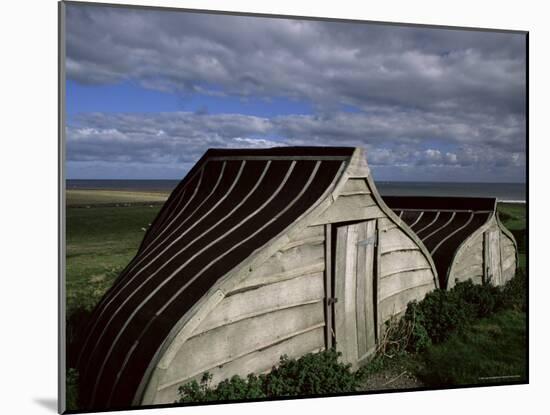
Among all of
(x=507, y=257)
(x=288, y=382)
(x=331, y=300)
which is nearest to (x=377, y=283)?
(x=331, y=300)

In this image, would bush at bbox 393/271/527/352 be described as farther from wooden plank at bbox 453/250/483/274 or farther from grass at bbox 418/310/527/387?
wooden plank at bbox 453/250/483/274

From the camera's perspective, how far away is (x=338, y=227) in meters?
6.98

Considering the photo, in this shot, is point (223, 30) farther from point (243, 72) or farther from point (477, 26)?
point (477, 26)

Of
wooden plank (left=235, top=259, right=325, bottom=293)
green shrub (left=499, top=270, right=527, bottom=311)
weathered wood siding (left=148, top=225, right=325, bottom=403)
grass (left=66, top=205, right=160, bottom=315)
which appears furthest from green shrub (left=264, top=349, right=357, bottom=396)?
green shrub (left=499, top=270, right=527, bottom=311)

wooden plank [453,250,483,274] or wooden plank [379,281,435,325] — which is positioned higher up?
wooden plank [453,250,483,274]

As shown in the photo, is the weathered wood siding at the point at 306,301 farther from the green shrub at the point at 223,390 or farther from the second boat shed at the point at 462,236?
the second boat shed at the point at 462,236

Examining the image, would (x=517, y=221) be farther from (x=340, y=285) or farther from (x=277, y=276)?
(x=277, y=276)

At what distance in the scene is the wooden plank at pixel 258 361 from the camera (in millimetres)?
5625

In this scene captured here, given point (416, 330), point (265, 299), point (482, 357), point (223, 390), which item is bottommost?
point (482, 357)

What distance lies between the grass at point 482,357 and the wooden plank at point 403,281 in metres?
0.84

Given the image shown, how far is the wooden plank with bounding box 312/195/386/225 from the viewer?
6.80 metres

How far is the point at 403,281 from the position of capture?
831cm

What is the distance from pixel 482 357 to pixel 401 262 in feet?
5.09

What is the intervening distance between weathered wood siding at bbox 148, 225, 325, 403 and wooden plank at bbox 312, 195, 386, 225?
0.49ft
